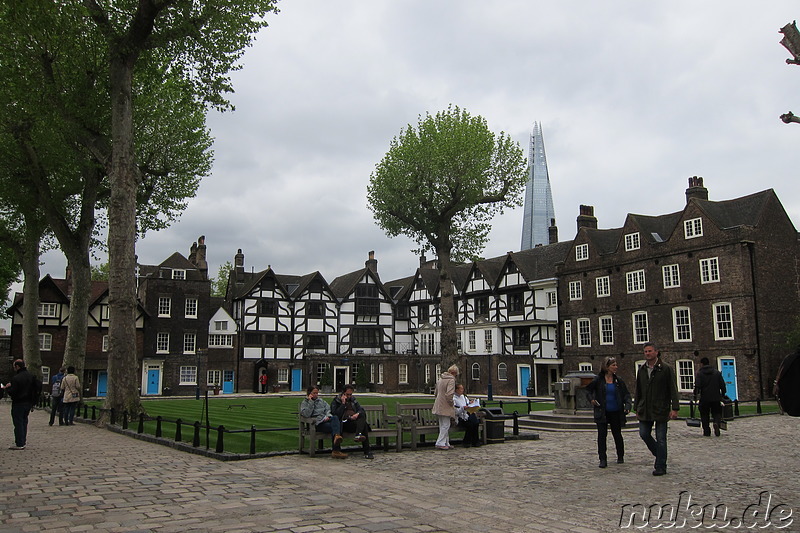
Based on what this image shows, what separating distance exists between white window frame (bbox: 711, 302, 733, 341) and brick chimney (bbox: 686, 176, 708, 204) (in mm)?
7302

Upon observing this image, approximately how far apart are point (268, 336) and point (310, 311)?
174 inches

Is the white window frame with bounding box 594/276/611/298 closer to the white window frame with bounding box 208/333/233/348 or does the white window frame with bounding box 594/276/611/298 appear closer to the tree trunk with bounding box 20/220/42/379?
the white window frame with bounding box 208/333/233/348

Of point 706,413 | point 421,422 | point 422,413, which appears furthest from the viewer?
point 706,413

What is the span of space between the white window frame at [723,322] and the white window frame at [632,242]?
6.22 meters

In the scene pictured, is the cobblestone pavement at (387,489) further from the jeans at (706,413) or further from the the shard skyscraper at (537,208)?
the the shard skyscraper at (537,208)

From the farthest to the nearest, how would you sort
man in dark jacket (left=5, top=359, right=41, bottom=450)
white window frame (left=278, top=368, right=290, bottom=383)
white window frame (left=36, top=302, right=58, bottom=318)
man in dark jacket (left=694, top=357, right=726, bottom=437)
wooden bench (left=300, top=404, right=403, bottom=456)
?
white window frame (left=278, top=368, right=290, bottom=383), white window frame (left=36, top=302, right=58, bottom=318), man in dark jacket (left=694, top=357, right=726, bottom=437), man in dark jacket (left=5, top=359, right=41, bottom=450), wooden bench (left=300, top=404, right=403, bottom=456)

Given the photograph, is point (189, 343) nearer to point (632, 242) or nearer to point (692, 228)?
point (632, 242)

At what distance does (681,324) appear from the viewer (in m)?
35.6

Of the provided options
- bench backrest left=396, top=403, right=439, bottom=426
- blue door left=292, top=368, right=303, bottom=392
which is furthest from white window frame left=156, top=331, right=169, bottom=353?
bench backrest left=396, top=403, right=439, bottom=426

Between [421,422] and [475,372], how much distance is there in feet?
112

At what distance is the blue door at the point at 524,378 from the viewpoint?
4494cm

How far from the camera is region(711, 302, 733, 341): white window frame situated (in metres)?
33.0

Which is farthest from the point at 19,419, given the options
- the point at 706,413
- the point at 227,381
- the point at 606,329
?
the point at 227,381

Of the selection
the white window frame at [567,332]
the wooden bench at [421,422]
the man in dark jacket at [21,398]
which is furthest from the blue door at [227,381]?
the wooden bench at [421,422]
